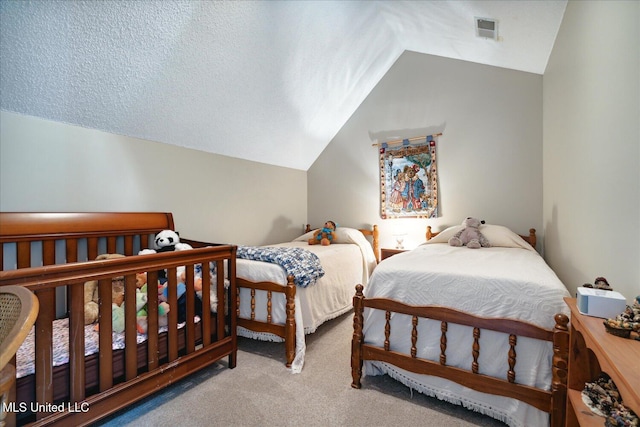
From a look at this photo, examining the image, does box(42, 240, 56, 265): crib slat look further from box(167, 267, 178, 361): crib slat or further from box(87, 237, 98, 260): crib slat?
box(167, 267, 178, 361): crib slat

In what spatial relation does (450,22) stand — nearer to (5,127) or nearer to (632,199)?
(632,199)

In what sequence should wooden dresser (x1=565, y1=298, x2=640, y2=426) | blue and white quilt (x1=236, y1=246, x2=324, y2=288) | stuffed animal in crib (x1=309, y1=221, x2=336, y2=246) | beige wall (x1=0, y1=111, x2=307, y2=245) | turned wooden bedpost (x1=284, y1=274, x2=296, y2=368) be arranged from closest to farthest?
1. wooden dresser (x1=565, y1=298, x2=640, y2=426)
2. beige wall (x1=0, y1=111, x2=307, y2=245)
3. turned wooden bedpost (x1=284, y1=274, x2=296, y2=368)
4. blue and white quilt (x1=236, y1=246, x2=324, y2=288)
5. stuffed animal in crib (x1=309, y1=221, x2=336, y2=246)

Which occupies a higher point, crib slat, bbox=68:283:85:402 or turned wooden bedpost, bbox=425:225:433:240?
turned wooden bedpost, bbox=425:225:433:240

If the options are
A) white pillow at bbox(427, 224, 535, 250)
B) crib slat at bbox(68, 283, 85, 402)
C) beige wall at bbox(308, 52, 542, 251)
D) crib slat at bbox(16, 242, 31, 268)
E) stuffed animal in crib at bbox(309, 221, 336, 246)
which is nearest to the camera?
crib slat at bbox(68, 283, 85, 402)

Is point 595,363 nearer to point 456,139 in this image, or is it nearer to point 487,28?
point 487,28

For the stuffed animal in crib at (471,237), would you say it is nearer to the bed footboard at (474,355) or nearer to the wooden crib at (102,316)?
the bed footboard at (474,355)

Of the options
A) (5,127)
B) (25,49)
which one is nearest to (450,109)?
(25,49)

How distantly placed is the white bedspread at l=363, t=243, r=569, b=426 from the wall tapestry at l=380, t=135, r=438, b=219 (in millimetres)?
1664

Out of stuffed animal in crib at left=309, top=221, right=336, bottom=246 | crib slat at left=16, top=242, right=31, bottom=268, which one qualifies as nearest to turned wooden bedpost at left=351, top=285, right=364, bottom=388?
stuffed animal in crib at left=309, top=221, right=336, bottom=246

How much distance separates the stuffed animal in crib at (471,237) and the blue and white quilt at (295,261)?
1.45 meters

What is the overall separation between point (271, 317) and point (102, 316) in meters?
1.05

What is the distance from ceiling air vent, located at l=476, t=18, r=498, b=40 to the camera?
2.27 m

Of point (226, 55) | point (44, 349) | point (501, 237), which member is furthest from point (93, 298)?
point (501, 237)

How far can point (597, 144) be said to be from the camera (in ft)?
4.94
